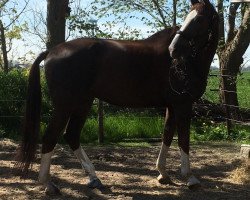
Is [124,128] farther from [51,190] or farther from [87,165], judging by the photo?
[51,190]

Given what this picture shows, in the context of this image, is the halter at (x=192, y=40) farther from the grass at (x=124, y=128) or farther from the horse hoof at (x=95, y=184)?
the grass at (x=124, y=128)

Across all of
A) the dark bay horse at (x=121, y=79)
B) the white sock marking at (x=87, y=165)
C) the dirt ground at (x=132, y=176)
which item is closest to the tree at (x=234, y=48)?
the dirt ground at (x=132, y=176)

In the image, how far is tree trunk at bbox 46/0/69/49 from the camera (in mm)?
7121

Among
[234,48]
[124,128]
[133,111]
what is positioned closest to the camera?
[124,128]

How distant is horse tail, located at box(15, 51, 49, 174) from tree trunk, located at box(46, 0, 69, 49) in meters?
2.60

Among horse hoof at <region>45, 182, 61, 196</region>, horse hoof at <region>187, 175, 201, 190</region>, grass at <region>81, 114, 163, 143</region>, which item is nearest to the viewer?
horse hoof at <region>45, 182, 61, 196</region>

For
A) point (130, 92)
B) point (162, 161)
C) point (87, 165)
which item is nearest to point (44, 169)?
point (87, 165)

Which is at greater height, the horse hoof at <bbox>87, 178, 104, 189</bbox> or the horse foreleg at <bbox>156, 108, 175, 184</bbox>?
the horse foreleg at <bbox>156, 108, 175, 184</bbox>

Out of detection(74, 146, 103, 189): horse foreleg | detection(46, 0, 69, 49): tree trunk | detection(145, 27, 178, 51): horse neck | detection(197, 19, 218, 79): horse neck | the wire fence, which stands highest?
detection(46, 0, 69, 49): tree trunk

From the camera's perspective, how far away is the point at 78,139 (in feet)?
15.9

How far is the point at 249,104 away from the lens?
14719 mm

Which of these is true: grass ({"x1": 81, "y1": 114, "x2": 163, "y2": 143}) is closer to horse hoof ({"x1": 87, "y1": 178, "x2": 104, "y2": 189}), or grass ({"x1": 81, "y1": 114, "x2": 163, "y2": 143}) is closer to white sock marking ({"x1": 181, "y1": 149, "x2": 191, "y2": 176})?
horse hoof ({"x1": 87, "y1": 178, "x2": 104, "y2": 189})

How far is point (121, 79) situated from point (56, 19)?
314 cm

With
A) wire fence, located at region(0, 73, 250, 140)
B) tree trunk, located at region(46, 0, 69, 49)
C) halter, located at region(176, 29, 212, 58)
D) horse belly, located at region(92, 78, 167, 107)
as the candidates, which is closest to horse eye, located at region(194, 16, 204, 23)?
halter, located at region(176, 29, 212, 58)
